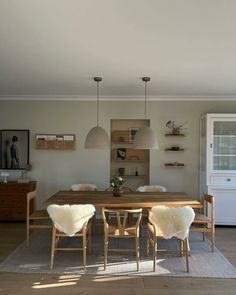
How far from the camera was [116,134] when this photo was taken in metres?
6.22

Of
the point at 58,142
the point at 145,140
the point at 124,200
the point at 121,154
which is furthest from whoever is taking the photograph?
the point at 121,154

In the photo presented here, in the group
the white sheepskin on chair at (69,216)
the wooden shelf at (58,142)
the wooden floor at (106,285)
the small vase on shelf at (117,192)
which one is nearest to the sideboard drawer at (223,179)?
the small vase on shelf at (117,192)

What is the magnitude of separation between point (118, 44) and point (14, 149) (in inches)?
148

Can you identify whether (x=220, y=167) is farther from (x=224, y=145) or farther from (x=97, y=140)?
(x=97, y=140)

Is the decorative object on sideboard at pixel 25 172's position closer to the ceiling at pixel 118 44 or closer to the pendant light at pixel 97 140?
the ceiling at pixel 118 44

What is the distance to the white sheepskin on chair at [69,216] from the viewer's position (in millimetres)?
3549

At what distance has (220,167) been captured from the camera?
5672 millimetres

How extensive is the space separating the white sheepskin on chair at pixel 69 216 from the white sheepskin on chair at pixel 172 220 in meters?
0.84

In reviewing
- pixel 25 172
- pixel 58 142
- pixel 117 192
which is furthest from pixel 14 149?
pixel 117 192

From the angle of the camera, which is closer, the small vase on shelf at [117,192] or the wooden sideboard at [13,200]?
the small vase on shelf at [117,192]

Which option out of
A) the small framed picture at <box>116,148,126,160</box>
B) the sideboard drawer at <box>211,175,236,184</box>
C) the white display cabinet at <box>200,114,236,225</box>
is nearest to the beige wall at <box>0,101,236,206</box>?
the small framed picture at <box>116,148,126,160</box>

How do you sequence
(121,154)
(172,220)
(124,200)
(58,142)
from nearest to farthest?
(172,220) < (124,200) < (58,142) < (121,154)

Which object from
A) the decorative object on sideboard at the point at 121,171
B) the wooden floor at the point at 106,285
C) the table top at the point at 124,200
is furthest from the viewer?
the decorative object on sideboard at the point at 121,171

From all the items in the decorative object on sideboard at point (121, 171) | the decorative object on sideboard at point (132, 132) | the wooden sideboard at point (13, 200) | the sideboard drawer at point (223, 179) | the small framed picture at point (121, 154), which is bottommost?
the wooden sideboard at point (13, 200)
